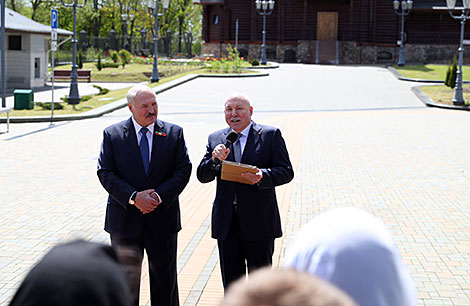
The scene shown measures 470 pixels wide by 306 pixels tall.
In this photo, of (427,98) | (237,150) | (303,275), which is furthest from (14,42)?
(303,275)

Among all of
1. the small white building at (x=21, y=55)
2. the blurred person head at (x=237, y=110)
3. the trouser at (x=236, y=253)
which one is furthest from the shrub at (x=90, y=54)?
the trouser at (x=236, y=253)

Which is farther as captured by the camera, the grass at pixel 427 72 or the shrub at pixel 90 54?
the shrub at pixel 90 54

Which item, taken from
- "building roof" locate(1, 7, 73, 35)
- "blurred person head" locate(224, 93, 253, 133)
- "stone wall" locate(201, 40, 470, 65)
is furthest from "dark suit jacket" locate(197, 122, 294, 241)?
"stone wall" locate(201, 40, 470, 65)

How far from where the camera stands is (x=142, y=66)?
169ft

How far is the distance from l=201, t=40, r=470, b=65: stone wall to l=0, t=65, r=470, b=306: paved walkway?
30.4 meters

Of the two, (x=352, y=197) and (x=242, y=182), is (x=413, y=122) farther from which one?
(x=242, y=182)

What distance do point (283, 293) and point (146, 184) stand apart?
13.4ft

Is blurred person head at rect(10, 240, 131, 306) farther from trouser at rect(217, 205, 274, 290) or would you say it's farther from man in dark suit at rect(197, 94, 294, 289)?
trouser at rect(217, 205, 274, 290)

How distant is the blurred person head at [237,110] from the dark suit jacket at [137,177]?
0.51 metres

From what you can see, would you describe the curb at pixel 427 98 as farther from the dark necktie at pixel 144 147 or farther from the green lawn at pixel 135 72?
the dark necktie at pixel 144 147

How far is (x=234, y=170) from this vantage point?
16.8 feet

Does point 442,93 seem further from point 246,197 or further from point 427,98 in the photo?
point 246,197

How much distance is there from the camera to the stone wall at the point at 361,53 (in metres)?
55.7

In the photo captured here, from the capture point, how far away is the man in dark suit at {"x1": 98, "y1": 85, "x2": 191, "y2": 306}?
536 cm
